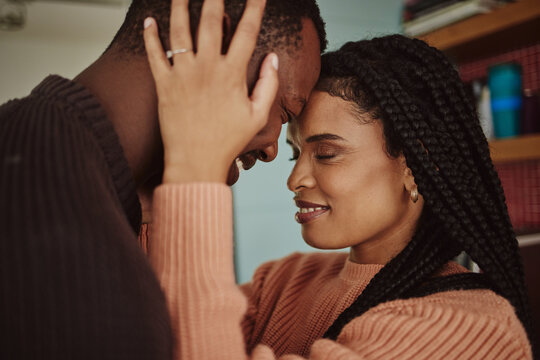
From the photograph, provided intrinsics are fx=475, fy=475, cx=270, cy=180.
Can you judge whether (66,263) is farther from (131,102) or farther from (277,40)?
(277,40)

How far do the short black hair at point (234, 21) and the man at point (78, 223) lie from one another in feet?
0.23

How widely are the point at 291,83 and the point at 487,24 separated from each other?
143 centimetres

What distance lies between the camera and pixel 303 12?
0.84 m

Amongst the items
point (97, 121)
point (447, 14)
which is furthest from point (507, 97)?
point (97, 121)

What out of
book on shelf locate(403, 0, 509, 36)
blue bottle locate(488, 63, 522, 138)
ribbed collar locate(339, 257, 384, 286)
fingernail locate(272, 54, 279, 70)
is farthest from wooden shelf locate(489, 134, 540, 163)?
fingernail locate(272, 54, 279, 70)

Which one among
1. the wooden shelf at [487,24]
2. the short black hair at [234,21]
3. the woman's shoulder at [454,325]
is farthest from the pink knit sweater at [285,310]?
the wooden shelf at [487,24]

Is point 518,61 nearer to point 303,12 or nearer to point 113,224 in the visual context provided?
point 303,12

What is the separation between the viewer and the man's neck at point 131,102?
0.69 meters

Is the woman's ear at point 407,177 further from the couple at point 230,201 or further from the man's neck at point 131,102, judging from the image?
the man's neck at point 131,102

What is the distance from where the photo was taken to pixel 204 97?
671mm

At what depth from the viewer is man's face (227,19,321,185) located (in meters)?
0.81

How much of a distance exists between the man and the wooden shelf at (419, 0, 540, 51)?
136 centimetres

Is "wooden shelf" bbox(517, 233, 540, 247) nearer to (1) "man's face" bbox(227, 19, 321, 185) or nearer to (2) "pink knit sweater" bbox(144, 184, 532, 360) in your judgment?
(2) "pink knit sweater" bbox(144, 184, 532, 360)

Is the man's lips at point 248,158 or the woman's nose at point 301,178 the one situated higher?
the man's lips at point 248,158
